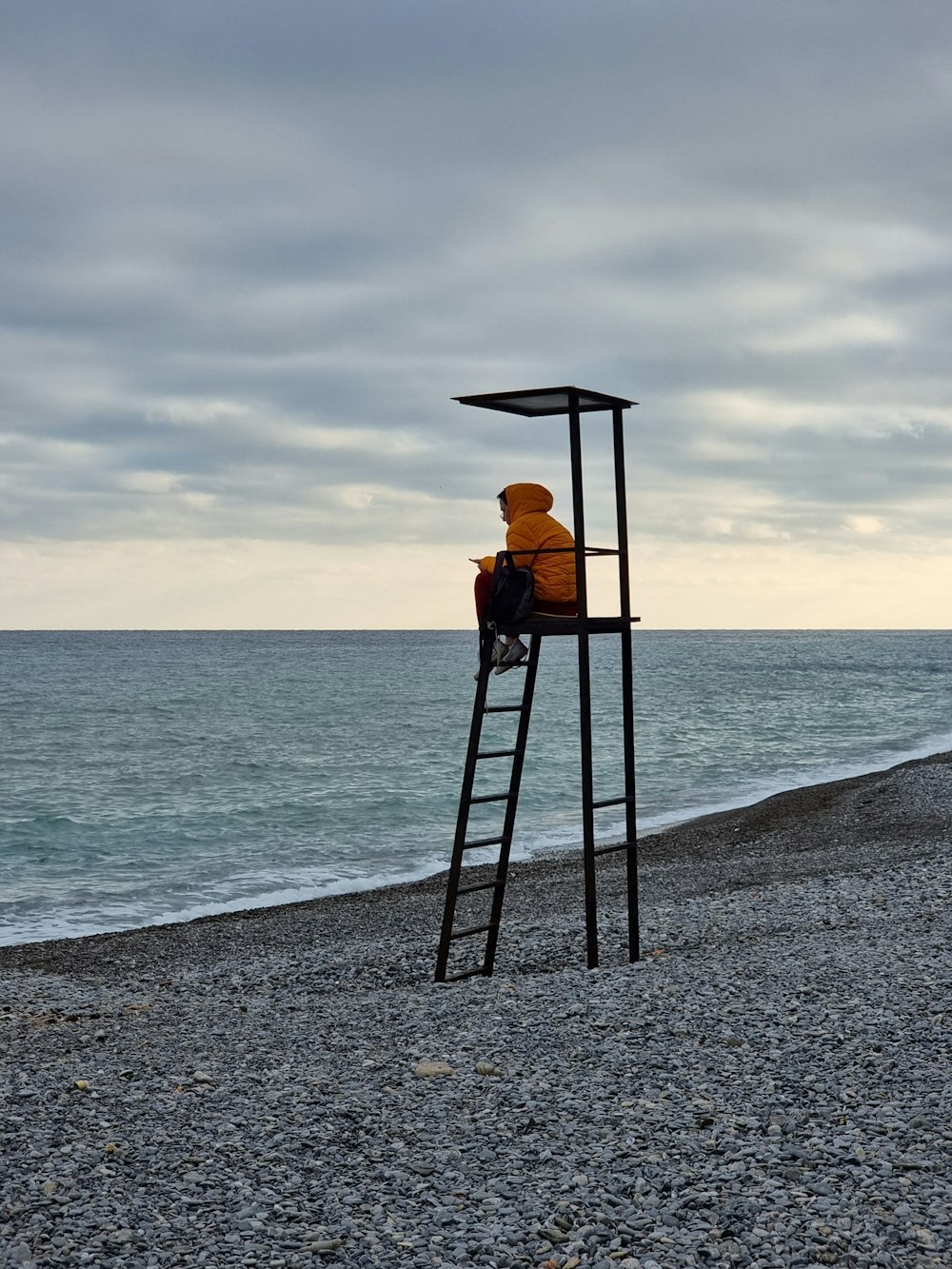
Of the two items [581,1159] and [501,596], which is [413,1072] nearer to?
[581,1159]

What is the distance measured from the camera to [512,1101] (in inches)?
243

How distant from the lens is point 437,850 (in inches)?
826

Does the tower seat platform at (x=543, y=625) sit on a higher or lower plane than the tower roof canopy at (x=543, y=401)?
lower

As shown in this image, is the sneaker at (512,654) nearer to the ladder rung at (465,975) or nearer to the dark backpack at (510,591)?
the dark backpack at (510,591)

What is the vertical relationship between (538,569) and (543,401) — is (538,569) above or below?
below

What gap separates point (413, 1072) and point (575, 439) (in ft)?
14.9

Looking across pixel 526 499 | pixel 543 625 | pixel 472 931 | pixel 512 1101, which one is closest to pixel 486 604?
pixel 543 625

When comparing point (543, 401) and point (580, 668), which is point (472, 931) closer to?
point (580, 668)

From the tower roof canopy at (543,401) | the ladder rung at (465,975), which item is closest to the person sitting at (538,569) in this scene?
the tower roof canopy at (543,401)

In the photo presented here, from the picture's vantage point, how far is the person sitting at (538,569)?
8594 millimetres

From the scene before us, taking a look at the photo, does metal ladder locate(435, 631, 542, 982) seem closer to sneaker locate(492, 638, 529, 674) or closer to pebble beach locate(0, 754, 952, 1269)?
sneaker locate(492, 638, 529, 674)

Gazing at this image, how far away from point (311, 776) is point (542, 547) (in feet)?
79.5

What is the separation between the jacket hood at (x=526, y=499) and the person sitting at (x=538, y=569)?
0.13 feet

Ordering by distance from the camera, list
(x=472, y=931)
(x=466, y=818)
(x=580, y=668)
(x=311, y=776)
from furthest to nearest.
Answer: (x=311, y=776) → (x=466, y=818) → (x=472, y=931) → (x=580, y=668)
